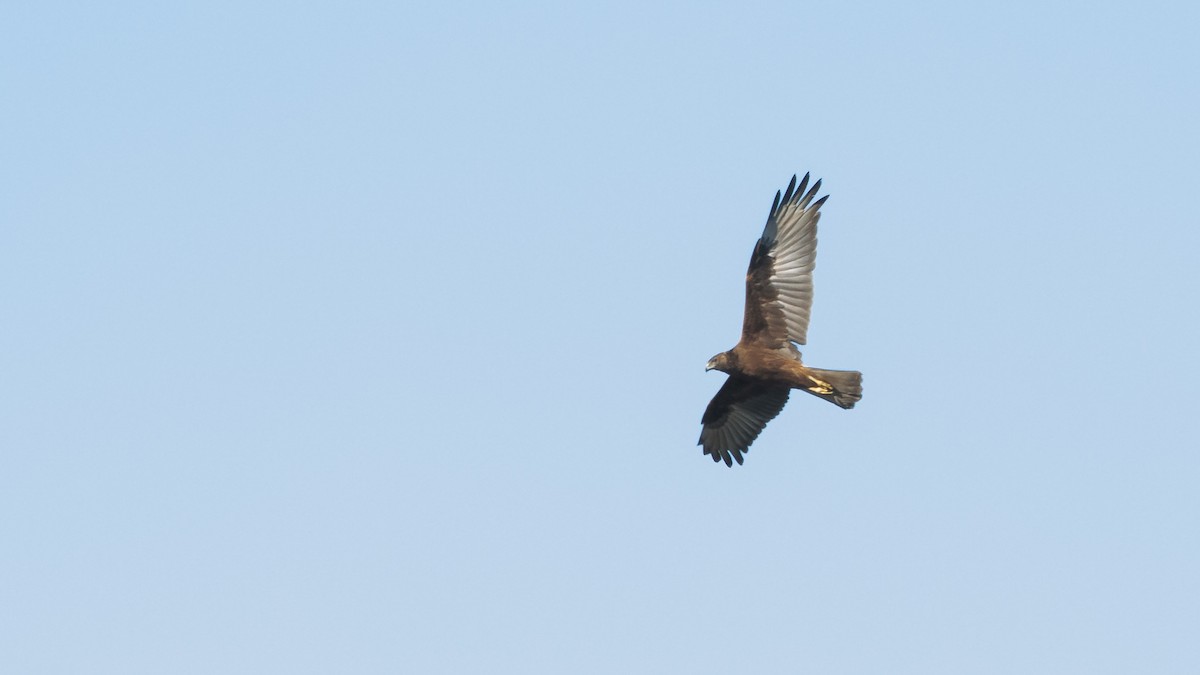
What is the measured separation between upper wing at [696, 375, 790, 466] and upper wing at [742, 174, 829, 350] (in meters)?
0.88

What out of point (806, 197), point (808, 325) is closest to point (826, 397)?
point (808, 325)

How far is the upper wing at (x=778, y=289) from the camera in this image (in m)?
21.9

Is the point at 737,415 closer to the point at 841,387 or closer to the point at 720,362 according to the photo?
the point at 720,362

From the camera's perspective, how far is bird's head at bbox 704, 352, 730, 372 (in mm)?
22016

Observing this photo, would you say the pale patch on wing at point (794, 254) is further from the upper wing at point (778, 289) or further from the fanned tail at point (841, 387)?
the fanned tail at point (841, 387)

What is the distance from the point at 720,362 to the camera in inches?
868

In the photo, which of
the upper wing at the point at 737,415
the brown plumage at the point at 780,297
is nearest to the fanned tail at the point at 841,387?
the brown plumage at the point at 780,297

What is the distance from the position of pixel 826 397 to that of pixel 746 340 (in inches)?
57.9

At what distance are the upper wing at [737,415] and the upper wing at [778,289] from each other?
2.90ft

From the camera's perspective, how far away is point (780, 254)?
2200cm

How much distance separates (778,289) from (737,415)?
2.36 m

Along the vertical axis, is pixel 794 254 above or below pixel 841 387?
above

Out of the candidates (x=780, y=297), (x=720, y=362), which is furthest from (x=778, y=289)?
(x=720, y=362)

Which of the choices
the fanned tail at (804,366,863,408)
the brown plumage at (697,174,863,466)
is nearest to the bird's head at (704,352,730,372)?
the brown plumage at (697,174,863,466)
